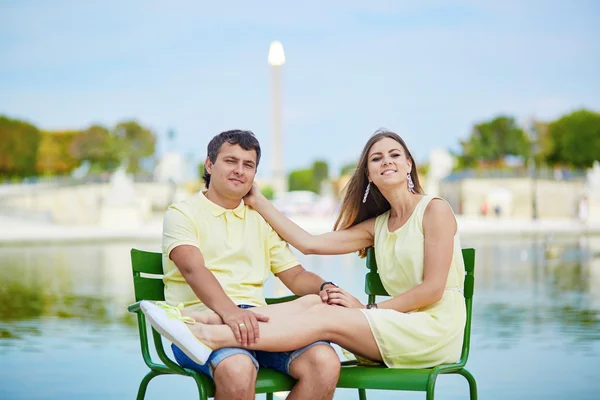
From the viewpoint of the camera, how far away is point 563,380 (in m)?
4.77

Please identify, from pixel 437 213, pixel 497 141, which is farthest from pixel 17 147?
pixel 437 213

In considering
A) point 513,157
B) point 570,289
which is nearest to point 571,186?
point 513,157

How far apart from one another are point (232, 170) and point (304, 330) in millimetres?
601

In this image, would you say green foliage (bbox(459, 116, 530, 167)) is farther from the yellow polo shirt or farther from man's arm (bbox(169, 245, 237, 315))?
man's arm (bbox(169, 245, 237, 315))

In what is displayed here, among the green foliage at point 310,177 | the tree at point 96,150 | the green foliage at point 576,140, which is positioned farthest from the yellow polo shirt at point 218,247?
the green foliage at point 310,177

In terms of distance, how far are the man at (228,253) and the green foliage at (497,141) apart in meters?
63.8

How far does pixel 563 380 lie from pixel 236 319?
104 inches

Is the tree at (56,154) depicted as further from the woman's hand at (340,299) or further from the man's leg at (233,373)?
the man's leg at (233,373)

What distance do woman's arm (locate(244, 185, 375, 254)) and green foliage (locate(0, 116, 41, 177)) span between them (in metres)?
59.2

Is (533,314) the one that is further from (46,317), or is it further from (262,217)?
(262,217)

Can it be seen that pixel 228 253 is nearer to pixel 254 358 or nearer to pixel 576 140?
pixel 254 358

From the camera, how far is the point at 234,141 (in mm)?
3027

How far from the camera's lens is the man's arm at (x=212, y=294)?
2.66m

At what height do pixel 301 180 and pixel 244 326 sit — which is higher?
pixel 301 180
